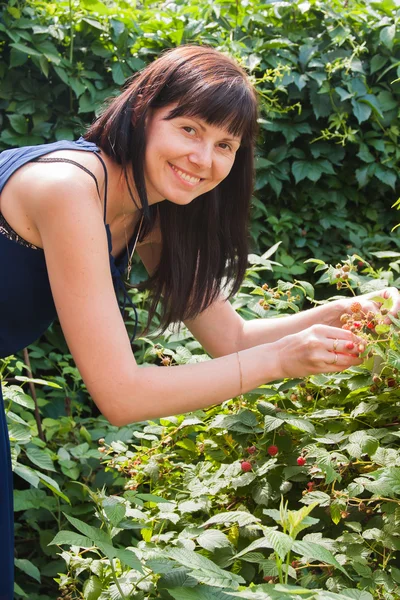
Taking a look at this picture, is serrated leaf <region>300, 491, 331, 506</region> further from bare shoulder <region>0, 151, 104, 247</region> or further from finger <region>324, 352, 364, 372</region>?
bare shoulder <region>0, 151, 104, 247</region>

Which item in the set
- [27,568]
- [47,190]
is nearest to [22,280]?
[47,190]

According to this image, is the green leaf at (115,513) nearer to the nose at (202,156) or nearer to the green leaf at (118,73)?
the nose at (202,156)

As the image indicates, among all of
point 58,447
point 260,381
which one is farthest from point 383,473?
point 58,447

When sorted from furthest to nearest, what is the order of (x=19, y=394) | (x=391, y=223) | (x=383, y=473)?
(x=391, y=223) < (x=19, y=394) < (x=383, y=473)

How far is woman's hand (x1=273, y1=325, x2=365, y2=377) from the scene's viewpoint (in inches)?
61.8

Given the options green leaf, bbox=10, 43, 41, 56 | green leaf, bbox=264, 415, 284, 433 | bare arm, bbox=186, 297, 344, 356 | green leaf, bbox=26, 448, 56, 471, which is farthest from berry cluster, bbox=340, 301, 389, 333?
green leaf, bbox=10, 43, 41, 56

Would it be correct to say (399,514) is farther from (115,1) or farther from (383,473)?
(115,1)

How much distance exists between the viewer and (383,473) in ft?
4.50

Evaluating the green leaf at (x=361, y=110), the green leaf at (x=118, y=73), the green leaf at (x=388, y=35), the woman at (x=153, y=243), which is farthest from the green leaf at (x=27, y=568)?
the green leaf at (x=388, y=35)

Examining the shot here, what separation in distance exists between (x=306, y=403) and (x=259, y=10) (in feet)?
6.86

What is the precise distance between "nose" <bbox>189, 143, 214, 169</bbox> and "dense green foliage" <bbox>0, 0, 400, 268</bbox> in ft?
4.74

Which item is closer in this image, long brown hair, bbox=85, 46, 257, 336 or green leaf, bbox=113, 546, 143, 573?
green leaf, bbox=113, 546, 143, 573

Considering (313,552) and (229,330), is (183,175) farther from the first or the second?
(313,552)

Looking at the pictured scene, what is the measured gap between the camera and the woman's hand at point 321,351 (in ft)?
5.15
